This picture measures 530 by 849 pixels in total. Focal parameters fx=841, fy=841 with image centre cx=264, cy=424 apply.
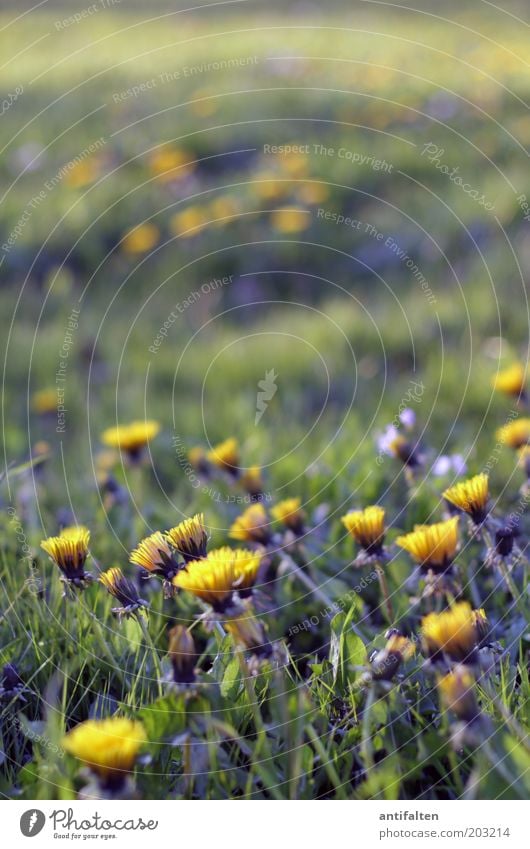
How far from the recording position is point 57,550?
61.0 inches

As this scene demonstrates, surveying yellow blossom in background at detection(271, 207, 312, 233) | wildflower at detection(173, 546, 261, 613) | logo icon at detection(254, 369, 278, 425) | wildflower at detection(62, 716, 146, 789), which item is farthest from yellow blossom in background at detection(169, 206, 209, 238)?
wildflower at detection(62, 716, 146, 789)

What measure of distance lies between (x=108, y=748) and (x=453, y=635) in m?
0.53

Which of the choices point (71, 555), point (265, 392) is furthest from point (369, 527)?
point (265, 392)

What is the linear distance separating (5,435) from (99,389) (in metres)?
0.57

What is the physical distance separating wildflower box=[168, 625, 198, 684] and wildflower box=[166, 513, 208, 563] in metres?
0.22

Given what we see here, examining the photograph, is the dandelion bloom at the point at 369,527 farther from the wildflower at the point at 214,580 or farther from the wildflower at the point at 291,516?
the wildflower at the point at 214,580

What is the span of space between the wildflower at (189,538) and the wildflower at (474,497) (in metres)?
0.49

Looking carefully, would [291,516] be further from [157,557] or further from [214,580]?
[214,580]

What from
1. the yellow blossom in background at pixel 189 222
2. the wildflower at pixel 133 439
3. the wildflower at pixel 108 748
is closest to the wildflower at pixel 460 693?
the wildflower at pixel 108 748

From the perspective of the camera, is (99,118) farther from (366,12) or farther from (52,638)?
(52,638)

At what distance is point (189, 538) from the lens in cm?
152

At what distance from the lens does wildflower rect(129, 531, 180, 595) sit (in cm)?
152

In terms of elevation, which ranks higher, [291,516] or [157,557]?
[291,516]
